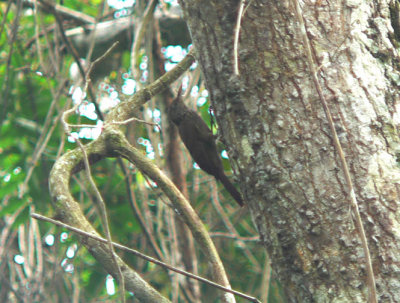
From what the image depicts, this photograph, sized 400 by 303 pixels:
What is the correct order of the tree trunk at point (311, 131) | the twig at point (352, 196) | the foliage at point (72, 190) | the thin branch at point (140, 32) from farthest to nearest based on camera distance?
the foliage at point (72, 190) → the thin branch at point (140, 32) → the tree trunk at point (311, 131) → the twig at point (352, 196)

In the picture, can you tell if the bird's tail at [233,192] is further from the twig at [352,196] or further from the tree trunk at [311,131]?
the twig at [352,196]

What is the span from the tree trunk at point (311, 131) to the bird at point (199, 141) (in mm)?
1708

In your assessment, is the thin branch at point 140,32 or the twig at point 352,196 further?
the thin branch at point 140,32

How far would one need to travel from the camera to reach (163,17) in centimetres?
386

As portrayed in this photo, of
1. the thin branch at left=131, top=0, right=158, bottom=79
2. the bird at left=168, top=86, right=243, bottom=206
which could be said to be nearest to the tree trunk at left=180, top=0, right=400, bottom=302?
the thin branch at left=131, top=0, right=158, bottom=79

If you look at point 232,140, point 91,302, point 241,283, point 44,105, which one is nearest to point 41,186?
point 44,105

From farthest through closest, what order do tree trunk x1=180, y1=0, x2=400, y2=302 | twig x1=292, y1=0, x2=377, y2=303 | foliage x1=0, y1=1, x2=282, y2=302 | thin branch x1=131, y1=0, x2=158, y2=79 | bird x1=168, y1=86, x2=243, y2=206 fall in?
foliage x1=0, y1=1, x2=282, y2=302, bird x1=168, y1=86, x2=243, y2=206, thin branch x1=131, y1=0, x2=158, y2=79, tree trunk x1=180, y1=0, x2=400, y2=302, twig x1=292, y1=0, x2=377, y2=303

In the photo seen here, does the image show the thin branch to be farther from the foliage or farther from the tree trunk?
the tree trunk

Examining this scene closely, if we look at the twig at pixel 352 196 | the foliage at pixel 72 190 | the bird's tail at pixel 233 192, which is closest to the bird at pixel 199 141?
the bird's tail at pixel 233 192

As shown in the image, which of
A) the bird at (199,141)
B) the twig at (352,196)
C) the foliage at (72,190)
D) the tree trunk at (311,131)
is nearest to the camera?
the twig at (352,196)

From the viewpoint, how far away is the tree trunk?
4.37ft

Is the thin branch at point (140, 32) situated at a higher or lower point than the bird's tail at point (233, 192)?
higher

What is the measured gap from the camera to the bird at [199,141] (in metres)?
3.25

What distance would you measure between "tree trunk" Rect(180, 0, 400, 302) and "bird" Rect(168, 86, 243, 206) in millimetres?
1708
